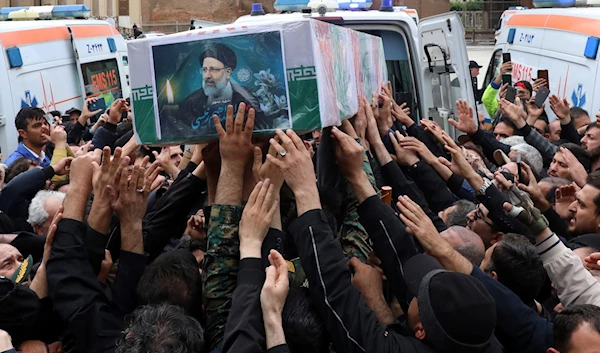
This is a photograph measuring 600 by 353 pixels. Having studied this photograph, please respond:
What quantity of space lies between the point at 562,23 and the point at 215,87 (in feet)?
22.1

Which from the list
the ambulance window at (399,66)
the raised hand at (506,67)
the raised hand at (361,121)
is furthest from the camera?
the raised hand at (506,67)

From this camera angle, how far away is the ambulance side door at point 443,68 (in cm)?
605

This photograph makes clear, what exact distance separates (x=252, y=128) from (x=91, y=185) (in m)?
0.77

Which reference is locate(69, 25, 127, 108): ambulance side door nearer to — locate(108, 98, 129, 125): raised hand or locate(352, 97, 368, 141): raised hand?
locate(108, 98, 129, 125): raised hand

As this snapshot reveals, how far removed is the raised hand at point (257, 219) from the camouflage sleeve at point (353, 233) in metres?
0.64

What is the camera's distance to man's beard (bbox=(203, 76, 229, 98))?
2.65m

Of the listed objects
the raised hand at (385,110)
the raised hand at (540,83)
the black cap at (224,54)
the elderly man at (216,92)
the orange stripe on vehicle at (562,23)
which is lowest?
the raised hand at (540,83)

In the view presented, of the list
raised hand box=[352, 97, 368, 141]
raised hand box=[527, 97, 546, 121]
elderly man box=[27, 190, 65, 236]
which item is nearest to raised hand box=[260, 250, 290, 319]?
raised hand box=[352, 97, 368, 141]

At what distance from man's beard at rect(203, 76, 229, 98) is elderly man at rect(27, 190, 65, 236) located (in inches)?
70.2

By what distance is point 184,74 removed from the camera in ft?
8.82

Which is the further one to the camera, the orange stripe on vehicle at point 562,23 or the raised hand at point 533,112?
the orange stripe on vehicle at point 562,23

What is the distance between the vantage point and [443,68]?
612 centimetres

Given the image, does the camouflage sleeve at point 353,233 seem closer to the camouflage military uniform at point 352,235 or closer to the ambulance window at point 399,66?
the camouflage military uniform at point 352,235

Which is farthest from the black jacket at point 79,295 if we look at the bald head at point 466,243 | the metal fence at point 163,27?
the metal fence at point 163,27
